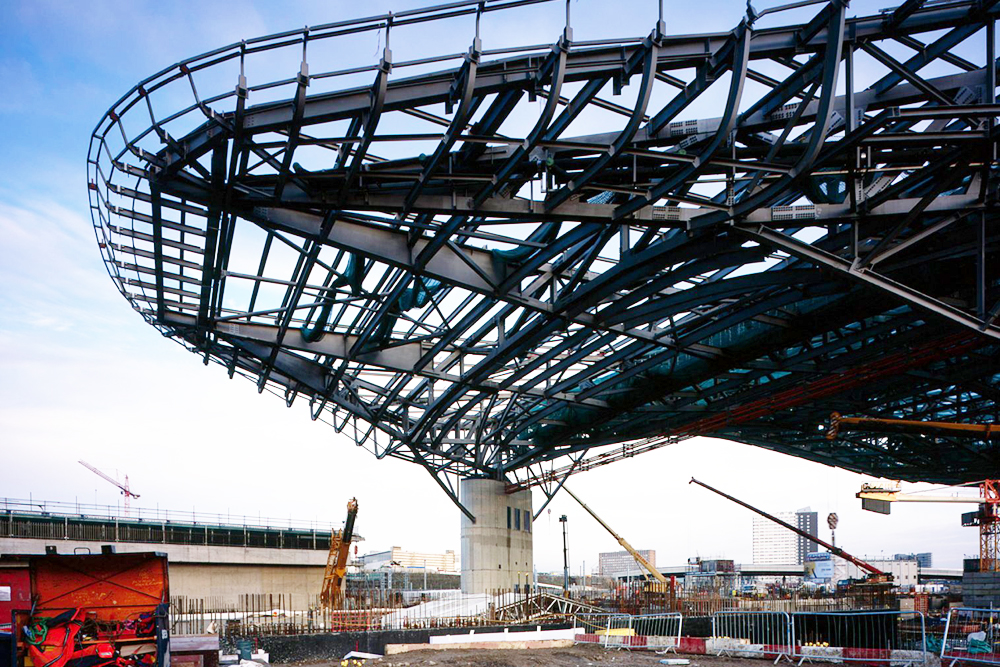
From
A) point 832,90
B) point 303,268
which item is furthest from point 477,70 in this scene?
point 303,268

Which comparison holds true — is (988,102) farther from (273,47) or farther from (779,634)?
(779,634)

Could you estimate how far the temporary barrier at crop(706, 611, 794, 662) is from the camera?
92.3 feet

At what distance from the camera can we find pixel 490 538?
46812 millimetres

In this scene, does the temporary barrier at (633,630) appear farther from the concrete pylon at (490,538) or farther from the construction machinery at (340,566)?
the construction machinery at (340,566)

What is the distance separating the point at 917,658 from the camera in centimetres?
2327

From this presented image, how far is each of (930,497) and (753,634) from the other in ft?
103

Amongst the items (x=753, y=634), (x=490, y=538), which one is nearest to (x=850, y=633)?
(x=753, y=634)

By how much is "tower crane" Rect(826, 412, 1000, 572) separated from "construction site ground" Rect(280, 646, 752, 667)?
52.3 ft

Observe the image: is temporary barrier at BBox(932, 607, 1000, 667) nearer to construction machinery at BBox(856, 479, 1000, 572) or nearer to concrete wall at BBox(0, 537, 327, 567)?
construction machinery at BBox(856, 479, 1000, 572)

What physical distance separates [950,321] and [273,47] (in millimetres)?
16614

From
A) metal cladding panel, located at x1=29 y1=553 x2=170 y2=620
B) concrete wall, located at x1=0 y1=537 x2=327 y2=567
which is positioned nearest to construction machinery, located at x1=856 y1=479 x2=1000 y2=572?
concrete wall, located at x1=0 y1=537 x2=327 y2=567

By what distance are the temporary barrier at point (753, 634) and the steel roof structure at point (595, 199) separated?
9.10m

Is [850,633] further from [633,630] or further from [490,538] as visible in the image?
[490,538]

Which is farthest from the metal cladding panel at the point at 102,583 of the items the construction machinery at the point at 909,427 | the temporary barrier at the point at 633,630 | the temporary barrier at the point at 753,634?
the construction machinery at the point at 909,427
